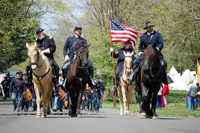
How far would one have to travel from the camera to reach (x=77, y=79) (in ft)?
46.3

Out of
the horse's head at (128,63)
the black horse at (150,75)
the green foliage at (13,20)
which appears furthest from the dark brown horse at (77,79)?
the green foliage at (13,20)

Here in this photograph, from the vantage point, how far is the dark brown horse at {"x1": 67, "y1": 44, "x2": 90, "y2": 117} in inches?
539

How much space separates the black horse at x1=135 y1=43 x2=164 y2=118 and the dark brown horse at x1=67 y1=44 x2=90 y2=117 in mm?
2109

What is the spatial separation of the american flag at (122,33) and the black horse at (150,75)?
6.39 metres

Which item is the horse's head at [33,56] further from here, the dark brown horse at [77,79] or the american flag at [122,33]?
the american flag at [122,33]

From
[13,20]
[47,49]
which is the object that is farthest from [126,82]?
[13,20]

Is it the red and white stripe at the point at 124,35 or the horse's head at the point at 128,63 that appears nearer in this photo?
the horse's head at the point at 128,63

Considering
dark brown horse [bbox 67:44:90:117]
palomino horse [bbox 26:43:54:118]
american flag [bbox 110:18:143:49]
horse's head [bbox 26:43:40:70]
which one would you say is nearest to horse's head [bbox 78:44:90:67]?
dark brown horse [bbox 67:44:90:117]

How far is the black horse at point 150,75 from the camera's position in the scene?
12.8 meters

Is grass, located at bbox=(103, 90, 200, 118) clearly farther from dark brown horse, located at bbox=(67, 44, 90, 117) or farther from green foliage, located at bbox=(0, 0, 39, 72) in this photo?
green foliage, located at bbox=(0, 0, 39, 72)

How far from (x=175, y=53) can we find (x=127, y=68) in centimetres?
1226

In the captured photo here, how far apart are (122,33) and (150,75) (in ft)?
24.7

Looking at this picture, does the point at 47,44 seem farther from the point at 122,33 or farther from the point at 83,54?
the point at 122,33

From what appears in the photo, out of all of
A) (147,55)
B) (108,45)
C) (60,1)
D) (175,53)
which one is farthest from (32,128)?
(60,1)
